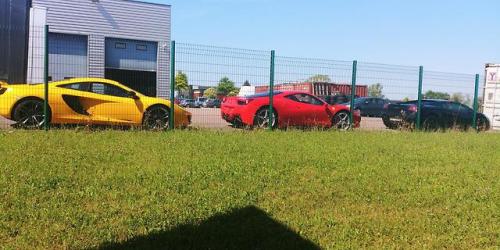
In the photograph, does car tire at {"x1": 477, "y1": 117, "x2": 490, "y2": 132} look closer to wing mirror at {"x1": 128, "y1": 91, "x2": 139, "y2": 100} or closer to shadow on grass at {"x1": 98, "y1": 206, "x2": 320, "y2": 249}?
wing mirror at {"x1": 128, "y1": 91, "x2": 139, "y2": 100}

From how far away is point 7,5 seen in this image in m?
21.3

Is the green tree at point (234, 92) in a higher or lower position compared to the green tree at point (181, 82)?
lower

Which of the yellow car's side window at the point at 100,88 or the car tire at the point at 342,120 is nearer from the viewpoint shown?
the yellow car's side window at the point at 100,88

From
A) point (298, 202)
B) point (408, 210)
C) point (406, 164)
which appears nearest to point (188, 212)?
point (298, 202)

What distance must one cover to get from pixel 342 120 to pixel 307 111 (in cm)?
124

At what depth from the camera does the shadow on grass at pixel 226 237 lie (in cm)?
379

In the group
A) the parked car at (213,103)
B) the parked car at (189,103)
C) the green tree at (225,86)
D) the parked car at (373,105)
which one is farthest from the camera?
the parked car at (373,105)

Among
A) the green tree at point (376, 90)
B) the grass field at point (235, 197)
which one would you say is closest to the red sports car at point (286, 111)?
the green tree at point (376, 90)

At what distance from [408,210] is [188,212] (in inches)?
90.6

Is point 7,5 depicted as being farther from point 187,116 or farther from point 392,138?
point 392,138

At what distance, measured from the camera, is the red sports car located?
12438 mm

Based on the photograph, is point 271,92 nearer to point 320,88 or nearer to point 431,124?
point 320,88

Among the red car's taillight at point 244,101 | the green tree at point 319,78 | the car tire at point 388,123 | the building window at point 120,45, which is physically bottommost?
the car tire at point 388,123

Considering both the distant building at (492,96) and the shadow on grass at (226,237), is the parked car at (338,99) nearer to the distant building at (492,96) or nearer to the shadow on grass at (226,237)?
the distant building at (492,96)
